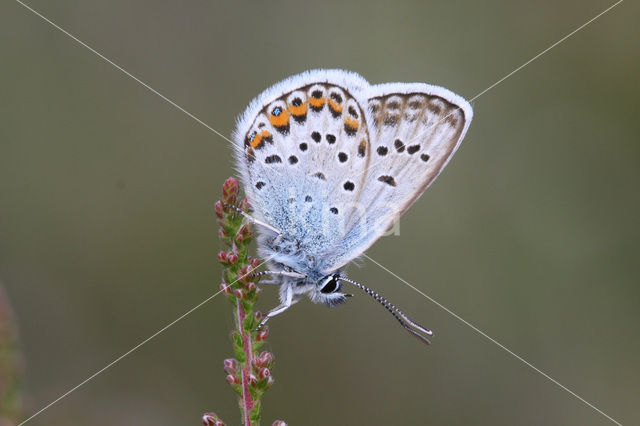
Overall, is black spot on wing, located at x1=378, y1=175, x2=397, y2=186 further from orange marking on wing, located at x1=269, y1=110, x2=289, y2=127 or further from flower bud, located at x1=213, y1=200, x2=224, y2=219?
flower bud, located at x1=213, y1=200, x2=224, y2=219

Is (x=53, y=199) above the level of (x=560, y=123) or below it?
below

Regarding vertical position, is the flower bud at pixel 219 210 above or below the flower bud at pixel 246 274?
above

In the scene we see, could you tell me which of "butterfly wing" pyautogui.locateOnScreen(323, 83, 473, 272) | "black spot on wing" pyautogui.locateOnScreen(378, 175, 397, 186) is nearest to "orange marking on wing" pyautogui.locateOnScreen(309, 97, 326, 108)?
"butterfly wing" pyautogui.locateOnScreen(323, 83, 473, 272)

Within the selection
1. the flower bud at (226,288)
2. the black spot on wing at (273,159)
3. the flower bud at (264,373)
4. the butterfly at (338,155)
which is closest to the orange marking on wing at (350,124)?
the butterfly at (338,155)

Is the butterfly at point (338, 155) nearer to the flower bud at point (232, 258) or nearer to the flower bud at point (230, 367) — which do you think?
the flower bud at point (232, 258)

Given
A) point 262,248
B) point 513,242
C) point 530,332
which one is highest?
point 262,248

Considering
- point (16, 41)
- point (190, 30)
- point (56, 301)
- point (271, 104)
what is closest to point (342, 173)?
point (271, 104)

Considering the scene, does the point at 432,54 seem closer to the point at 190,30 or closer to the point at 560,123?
the point at 560,123
